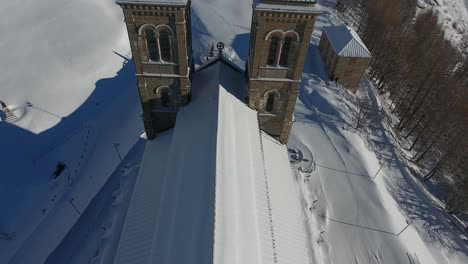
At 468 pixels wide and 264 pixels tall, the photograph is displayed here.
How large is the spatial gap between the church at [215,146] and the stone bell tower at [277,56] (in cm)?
6

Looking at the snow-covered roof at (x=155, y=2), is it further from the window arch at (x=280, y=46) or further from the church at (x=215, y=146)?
the window arch at (x=280, y=46)

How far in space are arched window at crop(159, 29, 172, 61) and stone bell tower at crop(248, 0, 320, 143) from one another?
519 cm

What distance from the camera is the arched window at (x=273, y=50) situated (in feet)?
53.8

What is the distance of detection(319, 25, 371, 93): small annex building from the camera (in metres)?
36.1

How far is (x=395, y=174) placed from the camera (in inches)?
1121

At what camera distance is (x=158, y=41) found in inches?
639

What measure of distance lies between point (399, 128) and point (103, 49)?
45214mm

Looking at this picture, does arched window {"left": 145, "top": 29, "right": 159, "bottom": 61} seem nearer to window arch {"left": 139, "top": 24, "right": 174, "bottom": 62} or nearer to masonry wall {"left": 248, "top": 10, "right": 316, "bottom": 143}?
window arch {"left": 139, "top": 24, "right": 174, "bottom": 62}

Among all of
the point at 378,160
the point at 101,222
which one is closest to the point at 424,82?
the point at 378,160

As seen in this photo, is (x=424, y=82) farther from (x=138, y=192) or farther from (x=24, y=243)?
(x=24, y=243)

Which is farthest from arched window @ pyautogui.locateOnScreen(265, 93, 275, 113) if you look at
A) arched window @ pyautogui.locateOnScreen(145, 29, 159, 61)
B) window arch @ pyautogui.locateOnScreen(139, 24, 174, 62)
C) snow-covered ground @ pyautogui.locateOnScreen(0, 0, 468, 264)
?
arched window @ pyautogui.locateOnScreen(145, 29, 159, 61)

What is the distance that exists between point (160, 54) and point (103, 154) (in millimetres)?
16192

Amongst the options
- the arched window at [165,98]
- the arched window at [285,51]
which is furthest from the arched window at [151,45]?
the arched window at [285,51]

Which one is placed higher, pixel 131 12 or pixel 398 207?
pixel 131 12
